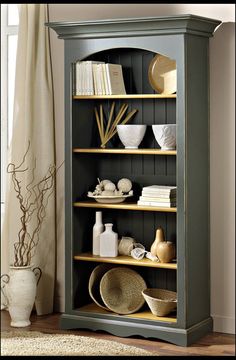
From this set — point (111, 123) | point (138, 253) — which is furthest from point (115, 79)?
point (138, 253)

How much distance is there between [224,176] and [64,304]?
1.43m

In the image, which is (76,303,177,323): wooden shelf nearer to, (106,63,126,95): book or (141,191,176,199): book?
(141,191,176,199): book

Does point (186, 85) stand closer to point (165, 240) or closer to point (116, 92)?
point (116, 92)

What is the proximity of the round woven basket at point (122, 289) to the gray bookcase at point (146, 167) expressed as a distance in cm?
8

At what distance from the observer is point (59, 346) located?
4.24m

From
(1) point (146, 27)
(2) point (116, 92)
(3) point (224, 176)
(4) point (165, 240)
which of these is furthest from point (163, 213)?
(1) point (146, 27)

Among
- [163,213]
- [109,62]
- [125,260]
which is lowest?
[125,260]

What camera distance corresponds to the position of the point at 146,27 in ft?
14.1

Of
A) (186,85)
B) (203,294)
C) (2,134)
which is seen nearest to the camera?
(186,85)

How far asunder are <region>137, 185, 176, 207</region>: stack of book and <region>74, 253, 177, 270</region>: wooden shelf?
35 cm

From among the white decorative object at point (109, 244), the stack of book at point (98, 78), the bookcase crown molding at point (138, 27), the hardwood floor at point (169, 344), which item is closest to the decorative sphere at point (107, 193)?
the white decorative object at point (109, 244)

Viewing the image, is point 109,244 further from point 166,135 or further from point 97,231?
point 166,135

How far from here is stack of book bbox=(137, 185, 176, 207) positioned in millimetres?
4383

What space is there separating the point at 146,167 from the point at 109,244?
548 millimetres
